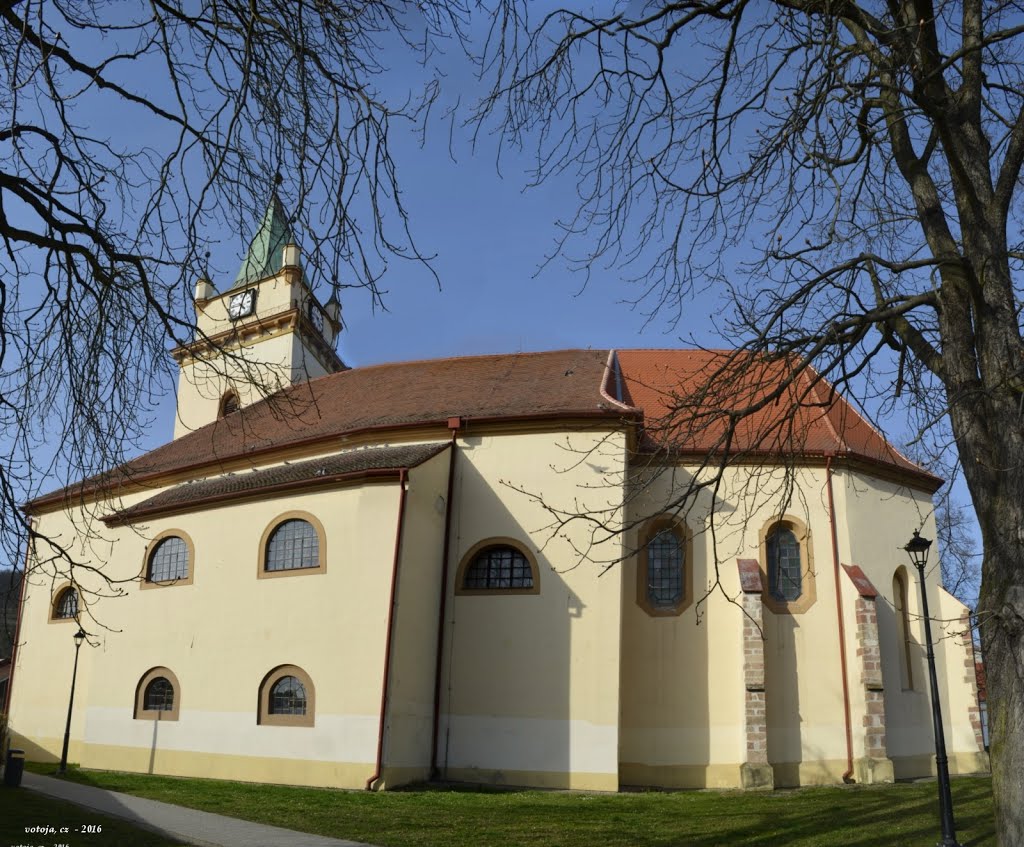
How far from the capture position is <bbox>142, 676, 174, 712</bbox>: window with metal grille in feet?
54.8

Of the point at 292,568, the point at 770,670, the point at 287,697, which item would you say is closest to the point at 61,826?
the point at 287,697

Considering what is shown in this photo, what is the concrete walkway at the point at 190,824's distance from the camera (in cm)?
944

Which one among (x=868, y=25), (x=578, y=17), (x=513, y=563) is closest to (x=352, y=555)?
(x=513, y=563)

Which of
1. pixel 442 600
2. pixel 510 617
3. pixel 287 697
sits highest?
pixel 442 600

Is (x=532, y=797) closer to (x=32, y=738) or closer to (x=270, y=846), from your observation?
(x=270, y=846)

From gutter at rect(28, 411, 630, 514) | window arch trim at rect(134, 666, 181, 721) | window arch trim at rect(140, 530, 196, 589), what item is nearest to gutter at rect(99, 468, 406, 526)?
window arch trim at rect(140, 530, 196, 589)

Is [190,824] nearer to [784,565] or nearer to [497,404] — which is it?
[497,404]

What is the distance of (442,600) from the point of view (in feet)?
54.2

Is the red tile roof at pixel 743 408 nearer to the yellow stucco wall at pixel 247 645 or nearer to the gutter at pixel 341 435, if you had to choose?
the gutter at pixel 341 435

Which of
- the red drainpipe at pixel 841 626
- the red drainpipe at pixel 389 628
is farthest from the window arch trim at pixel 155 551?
the red drainpipe at pixel 841 626

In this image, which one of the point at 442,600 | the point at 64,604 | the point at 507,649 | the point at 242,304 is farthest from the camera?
the point at 64,604

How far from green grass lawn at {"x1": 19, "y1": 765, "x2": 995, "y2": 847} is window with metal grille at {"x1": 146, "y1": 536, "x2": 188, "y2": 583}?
13.2 feet

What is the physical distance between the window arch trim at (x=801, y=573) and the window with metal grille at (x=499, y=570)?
4711 mm

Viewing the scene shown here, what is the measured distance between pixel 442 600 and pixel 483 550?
121 centimetres
